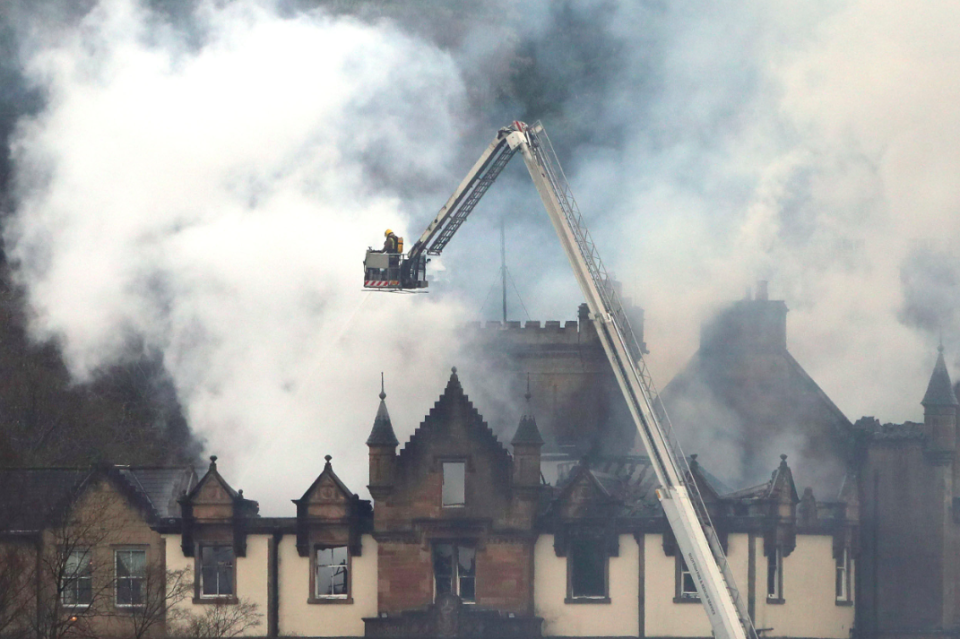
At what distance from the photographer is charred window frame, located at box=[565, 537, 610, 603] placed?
86562 millimetres

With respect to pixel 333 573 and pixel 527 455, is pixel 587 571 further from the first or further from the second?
pixel 333 573

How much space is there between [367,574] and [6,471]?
648 inches

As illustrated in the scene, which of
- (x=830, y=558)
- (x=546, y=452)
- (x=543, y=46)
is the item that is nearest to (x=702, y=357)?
(x=546, y=452)

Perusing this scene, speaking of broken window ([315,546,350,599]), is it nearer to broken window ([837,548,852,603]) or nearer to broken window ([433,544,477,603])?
broken window ([433,544,477,603])

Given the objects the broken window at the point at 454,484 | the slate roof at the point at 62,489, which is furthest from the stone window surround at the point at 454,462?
the slate roof at the point at 62,489

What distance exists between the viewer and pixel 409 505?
86.9m

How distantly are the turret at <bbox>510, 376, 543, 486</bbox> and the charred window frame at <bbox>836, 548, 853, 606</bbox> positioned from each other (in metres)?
13.7

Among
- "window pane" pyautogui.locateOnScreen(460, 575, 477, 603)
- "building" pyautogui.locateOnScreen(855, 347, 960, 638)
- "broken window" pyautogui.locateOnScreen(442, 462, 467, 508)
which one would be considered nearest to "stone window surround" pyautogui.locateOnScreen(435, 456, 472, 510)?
"broken window" pyautogui.locateOnScreen(442, 462, 467, 508)

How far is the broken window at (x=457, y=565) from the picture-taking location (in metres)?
87.0

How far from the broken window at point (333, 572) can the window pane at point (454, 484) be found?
15.9 feet

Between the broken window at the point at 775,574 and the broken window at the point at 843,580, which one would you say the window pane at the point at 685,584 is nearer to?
the broken window at the point at 775,574

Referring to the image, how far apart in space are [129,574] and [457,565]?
13.8m

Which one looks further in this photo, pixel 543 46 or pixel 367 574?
pixel 543 46

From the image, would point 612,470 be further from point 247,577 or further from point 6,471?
point 6,471
